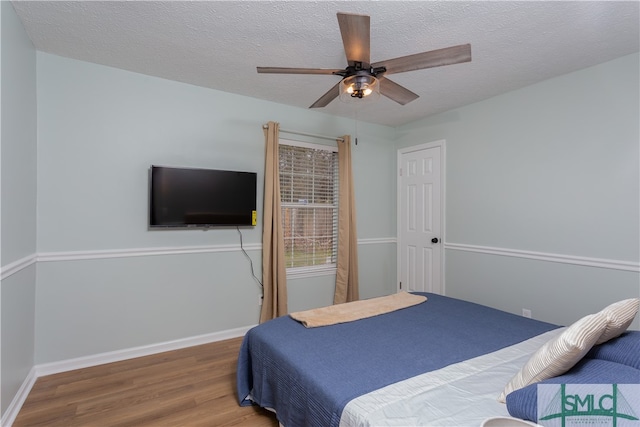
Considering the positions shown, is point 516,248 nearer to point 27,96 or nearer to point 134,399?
point 134,399

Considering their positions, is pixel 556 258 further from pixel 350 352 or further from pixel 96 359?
pixel 96 359

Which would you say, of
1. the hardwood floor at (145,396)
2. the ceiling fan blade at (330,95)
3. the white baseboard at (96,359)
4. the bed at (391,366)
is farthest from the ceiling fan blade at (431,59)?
the white baseboard at (96,359)

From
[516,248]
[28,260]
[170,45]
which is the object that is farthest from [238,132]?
[516,248]

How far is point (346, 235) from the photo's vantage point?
3.85 metres

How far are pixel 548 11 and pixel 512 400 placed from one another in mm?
2181

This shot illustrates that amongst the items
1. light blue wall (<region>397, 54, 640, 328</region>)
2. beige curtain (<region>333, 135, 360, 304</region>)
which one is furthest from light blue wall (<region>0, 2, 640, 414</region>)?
beige curtain (<region>333, 135, 360, 304</region>)

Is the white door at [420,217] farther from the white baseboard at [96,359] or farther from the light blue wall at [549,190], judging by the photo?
the white baseboard at [96,359]

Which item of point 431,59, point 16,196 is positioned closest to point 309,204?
point 431,59

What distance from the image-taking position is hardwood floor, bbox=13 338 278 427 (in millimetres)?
1920

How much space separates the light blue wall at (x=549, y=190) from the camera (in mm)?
2424

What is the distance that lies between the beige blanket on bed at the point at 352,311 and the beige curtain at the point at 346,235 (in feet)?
3.95

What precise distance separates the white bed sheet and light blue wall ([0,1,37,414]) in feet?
6.89

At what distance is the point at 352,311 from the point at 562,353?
4.47 ft

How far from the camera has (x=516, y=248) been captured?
3.07m
